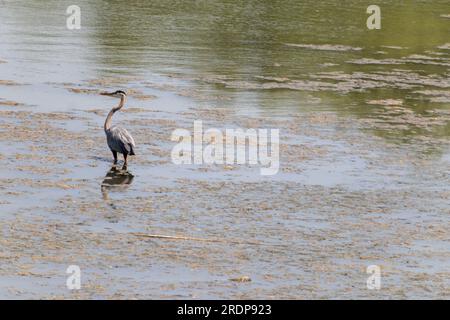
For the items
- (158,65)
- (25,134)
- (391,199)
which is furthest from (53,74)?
(391,199)

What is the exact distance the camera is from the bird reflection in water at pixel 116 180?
58.9 feet

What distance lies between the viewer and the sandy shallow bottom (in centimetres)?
1409

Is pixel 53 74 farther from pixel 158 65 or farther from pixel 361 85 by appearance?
pixel 361 85

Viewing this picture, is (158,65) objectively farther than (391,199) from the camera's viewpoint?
Yes

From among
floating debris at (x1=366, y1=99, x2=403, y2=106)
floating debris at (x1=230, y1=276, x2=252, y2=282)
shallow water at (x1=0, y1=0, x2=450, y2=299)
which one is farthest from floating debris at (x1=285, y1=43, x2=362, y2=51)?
floating debris at (x1=230, y1=276, x2=252, y2=282)

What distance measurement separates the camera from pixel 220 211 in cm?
1709

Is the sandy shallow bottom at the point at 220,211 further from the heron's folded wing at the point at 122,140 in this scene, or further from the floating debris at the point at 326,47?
the floating debris at the point at 326,47

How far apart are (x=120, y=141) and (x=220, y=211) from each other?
108 inches

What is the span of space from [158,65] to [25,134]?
7059 millimetres

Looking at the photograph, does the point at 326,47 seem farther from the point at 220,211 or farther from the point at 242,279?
the point at 242,279

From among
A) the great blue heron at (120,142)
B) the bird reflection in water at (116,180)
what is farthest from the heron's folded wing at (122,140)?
the bird reflection in water at (116,180)

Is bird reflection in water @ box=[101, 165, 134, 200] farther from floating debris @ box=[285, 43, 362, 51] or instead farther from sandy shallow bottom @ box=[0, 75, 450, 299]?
floating debris @ box=[285, 43, 362, 51]

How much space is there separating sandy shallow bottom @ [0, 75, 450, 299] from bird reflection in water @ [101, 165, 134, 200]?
0.03 meters

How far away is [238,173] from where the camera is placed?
19.1 m
